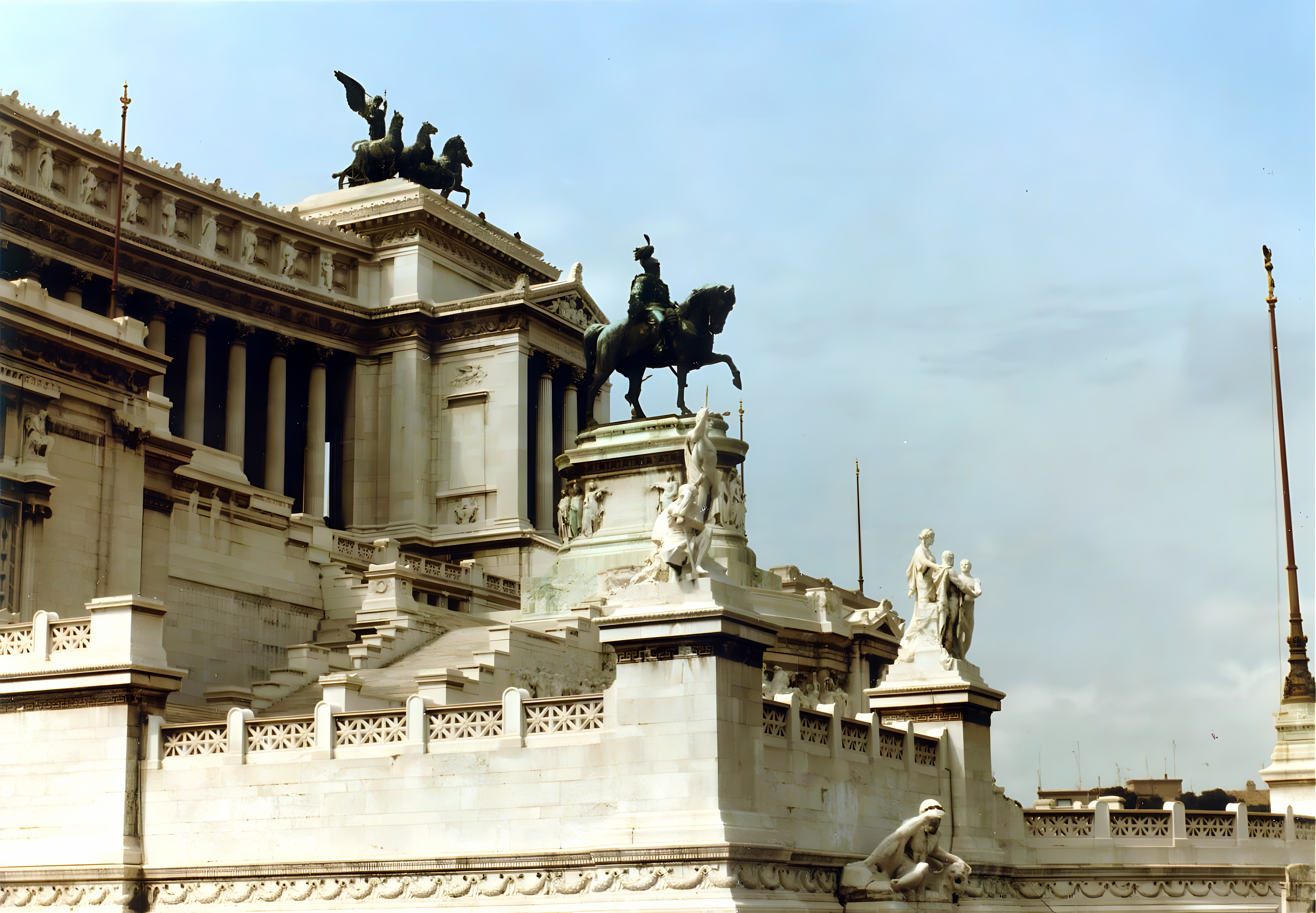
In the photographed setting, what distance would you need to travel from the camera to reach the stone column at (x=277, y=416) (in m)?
70.1

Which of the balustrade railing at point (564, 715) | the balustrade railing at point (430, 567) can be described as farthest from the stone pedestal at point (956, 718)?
the balustrade railing at point (430, 567)

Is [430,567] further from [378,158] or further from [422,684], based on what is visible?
[378,158]

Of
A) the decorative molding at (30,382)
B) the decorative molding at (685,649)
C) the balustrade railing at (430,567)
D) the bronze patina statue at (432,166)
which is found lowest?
the decorative molding at (685,649)

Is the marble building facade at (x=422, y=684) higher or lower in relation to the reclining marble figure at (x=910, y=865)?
higher

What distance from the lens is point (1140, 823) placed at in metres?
37.6

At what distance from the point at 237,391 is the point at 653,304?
2366 cm

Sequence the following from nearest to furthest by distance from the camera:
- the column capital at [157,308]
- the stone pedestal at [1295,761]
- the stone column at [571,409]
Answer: the stone pedestal at [1295,761] → the column capital at [157,308] → the stone column at [571,409]

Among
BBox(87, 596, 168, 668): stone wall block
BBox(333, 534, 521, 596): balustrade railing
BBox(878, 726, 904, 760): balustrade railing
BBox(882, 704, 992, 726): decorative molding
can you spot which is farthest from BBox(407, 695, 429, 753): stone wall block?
BBox(333, 534, 521, 596): balustrade railing

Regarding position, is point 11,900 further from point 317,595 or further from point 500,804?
point 317,595

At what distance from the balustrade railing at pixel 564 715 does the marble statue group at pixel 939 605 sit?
981cm

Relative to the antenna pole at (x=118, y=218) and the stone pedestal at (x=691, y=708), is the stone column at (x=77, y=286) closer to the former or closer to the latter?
the antenna pole at (x=118, y=218)

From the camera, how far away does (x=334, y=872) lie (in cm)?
2953

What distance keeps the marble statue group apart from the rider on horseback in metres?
16.4

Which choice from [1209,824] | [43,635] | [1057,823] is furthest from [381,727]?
[1209,824]
